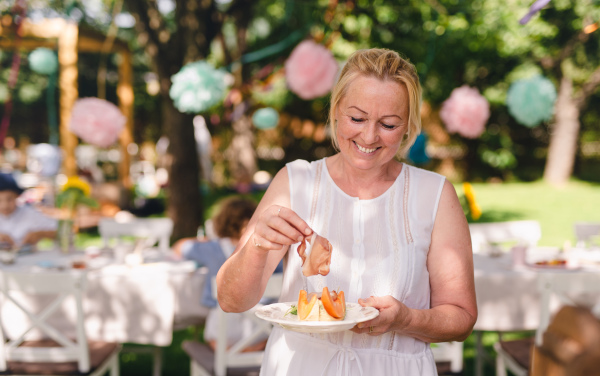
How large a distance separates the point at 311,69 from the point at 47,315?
394 cm

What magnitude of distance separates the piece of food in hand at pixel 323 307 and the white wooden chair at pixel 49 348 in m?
1.99

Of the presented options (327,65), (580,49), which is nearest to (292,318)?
(327,65)

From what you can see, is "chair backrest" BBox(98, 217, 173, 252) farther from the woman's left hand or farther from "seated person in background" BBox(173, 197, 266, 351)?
the woman's left hand

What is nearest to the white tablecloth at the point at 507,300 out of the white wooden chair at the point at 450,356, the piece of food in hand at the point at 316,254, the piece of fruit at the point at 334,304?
the white wooden chair at the point at 450,356

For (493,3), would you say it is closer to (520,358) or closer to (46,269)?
(520,358)

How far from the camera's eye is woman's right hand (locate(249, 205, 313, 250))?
1.34 m

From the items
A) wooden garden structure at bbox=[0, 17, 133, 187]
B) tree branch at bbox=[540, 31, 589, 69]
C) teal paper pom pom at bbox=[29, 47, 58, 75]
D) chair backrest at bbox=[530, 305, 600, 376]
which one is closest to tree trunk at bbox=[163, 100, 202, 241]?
wooden garden structure at bbox=[0, 17, 133, 187]

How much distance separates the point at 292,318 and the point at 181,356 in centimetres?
388

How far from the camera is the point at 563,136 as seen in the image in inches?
703

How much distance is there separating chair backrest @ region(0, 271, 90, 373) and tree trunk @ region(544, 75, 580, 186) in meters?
16.9

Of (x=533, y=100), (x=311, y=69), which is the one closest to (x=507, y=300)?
(x=311, y=69)

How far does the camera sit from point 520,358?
136 inches

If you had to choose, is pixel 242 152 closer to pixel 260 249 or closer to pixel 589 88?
pixel 589 88

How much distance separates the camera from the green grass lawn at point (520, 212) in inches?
193
